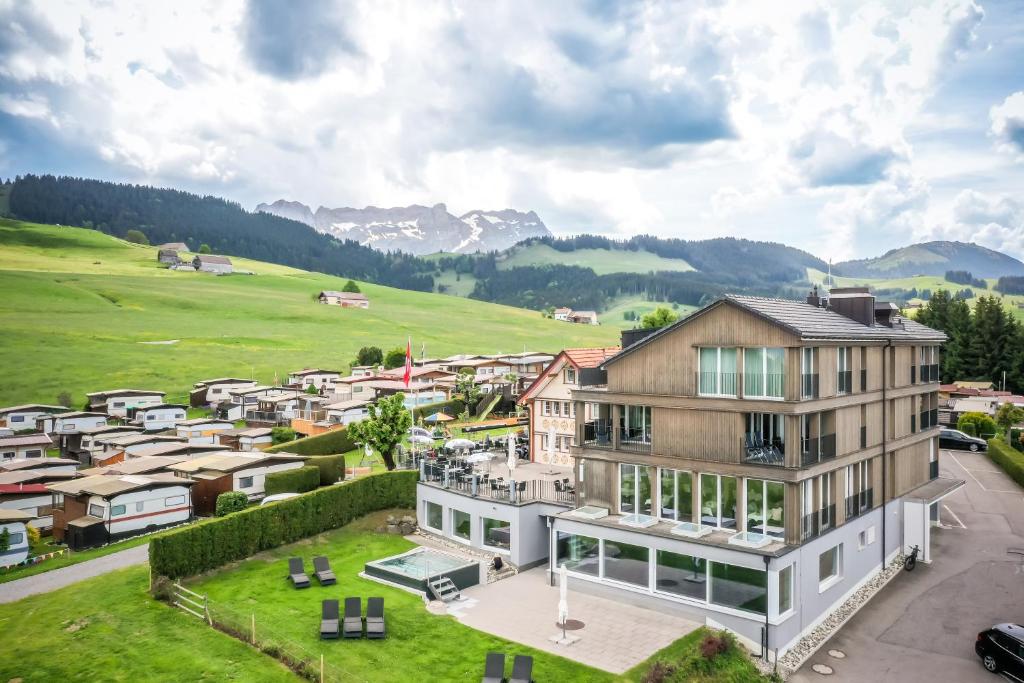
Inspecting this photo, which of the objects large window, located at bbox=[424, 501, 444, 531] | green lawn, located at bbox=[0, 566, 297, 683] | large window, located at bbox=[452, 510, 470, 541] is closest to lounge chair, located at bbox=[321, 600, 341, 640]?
green lawn, located at bbox=[0, 566, 297, 683]

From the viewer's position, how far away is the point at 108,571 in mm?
33938

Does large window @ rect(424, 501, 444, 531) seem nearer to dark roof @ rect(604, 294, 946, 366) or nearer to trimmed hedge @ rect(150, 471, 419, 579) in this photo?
trimmed hedge @ rect(150, 471, 419, 579)

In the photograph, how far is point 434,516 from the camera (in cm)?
3844

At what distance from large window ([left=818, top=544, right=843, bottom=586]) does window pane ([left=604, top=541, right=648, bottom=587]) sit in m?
6.72

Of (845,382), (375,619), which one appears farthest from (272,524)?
(845,382)

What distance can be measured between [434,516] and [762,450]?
1835 centimetres

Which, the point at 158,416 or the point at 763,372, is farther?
the point at 158,416

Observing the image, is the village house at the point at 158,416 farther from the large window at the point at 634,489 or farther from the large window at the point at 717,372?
the large window at the point at 717,372

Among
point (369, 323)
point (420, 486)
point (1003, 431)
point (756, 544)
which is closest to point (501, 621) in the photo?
point (756, 544)

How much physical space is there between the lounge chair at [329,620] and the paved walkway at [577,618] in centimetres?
466

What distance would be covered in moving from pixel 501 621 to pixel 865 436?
1790cm

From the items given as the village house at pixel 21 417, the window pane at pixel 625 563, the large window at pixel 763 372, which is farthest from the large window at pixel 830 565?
the village house at pixel 21 417

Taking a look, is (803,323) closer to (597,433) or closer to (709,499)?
(709,499)

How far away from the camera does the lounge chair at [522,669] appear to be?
70.2 ft
